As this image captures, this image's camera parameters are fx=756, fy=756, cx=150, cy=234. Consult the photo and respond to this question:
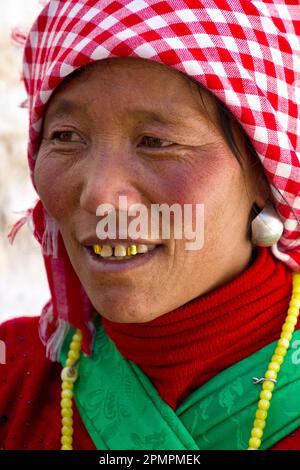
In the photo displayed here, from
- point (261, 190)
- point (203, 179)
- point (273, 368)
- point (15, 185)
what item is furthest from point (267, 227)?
point (15, 185)

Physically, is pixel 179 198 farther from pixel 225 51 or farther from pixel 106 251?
pixel 225 51

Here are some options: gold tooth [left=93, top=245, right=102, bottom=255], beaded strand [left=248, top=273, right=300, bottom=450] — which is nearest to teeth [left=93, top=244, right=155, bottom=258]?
gold tooth [left=93, top=245, right=102, bottom=255]

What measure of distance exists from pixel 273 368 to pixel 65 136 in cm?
84

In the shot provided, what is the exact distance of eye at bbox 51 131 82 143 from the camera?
6.67 ft

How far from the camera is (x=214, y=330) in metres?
2.07

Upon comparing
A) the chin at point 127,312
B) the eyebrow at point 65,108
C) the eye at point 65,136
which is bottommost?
the chin at point 127,312

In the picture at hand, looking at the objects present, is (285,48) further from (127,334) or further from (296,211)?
(127,334)

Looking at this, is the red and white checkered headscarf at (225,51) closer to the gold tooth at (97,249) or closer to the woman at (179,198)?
→ the woman at (179,198)

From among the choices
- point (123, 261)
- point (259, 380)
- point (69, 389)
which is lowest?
point (69, 389)

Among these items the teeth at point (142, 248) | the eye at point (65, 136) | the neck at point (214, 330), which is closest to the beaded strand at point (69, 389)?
the neck at point (214, 330)

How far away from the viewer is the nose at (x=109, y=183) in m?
1.85

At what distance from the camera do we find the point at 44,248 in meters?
2.38

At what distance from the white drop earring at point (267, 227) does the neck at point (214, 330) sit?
79 mm
